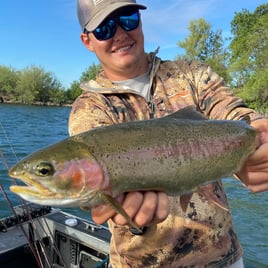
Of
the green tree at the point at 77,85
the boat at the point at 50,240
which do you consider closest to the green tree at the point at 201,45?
the green tree at the point at 77,85

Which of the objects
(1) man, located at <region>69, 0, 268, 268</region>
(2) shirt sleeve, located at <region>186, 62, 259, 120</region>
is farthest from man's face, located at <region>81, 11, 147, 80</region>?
(2) shirt sleeve, located at <region>186, 62, 259, 120</region>

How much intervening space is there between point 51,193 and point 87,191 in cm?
18

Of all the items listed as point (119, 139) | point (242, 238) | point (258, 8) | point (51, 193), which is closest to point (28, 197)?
point (51, 193)

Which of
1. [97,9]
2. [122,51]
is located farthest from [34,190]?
[97,9]

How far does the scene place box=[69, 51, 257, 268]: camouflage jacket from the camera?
260 cm

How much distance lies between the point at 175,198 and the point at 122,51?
1166mm

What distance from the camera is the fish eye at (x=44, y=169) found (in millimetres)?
1895

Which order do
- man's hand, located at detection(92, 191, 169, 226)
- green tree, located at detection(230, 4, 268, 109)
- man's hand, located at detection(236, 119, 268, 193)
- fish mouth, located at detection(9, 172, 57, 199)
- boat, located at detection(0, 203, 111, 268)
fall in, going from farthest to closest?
green tree, located at detection(230, 4, 268, 109) → boat, located at detection(0, 203, 111, 268) → man's hand, located at detection(236, 119, 268, 193) → man's hand, located at detection(92, 191, 169, 226) → fish mouth, located at detection(9, 172, 57, 199)

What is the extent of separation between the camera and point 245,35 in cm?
4775

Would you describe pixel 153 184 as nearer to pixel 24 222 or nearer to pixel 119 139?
pixel 119 139

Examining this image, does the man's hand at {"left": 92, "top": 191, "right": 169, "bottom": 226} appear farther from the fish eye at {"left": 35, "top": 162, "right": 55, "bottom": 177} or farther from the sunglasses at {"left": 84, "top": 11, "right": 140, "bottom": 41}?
the sunglasses at {"left": 84, "top": 11, "right": 140, "bottom": 41}

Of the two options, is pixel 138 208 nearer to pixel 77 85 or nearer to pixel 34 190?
pixel 34 190

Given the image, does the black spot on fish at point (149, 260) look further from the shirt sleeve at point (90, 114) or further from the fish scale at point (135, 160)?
the shirt sleeve at point (90, 114)

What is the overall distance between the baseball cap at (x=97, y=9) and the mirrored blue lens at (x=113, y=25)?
0.05 m
